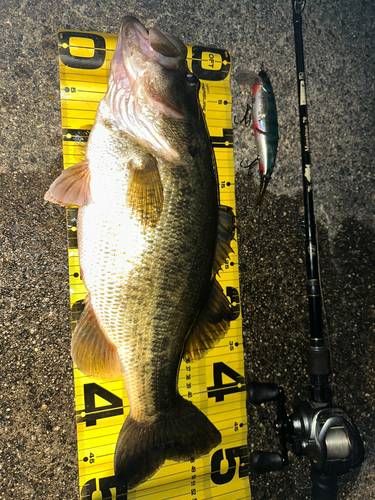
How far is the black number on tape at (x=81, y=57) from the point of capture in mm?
1718

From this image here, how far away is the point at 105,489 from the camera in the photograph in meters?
1.68

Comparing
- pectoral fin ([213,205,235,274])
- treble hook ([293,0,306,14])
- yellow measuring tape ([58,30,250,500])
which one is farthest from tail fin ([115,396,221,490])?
treble hook ([293,0,306,14])

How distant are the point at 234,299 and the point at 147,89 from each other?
4.07 ft

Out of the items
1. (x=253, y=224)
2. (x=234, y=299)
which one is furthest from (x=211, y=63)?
(x=234, y=299)

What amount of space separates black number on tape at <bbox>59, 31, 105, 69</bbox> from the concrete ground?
115 millimetres

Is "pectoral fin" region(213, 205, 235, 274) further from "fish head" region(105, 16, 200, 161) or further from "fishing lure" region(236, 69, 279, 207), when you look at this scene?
"fishing lure" region(236, 69, 279, 207)

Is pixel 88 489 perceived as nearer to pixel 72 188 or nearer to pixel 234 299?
pixel 234 299

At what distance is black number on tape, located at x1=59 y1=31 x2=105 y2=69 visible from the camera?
5.64ft

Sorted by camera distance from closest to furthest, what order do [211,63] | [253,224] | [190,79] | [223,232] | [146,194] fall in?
1. [146,194]
2. [190,79]
3. [223,232]
4. [211,63]
5. [253,224]

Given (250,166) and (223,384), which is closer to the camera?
(223,384)

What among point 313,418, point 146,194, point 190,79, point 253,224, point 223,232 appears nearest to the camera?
point 146,194

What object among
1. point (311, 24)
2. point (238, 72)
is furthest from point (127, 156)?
point (311, 24)

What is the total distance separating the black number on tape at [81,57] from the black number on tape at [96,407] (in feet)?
5.71

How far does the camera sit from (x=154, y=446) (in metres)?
1.49
